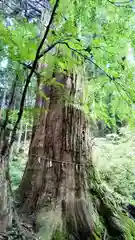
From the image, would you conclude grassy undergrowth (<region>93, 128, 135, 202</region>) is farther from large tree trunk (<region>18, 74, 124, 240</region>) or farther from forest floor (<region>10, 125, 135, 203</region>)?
large tree trunk (<region>18, 74, 124, 240</region>)

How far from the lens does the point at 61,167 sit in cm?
250

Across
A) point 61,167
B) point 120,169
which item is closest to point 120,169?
point 120,169

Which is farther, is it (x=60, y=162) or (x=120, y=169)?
(x=120, y=169)

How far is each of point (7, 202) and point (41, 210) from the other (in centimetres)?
84

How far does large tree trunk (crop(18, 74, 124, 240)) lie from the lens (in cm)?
231

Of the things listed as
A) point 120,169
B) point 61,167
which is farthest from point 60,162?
point 120,169

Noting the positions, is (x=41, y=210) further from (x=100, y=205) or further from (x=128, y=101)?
(x=128, y=101)

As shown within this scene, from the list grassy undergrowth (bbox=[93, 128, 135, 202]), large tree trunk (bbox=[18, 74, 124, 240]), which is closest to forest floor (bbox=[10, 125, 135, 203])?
grassy undergrowth (bbox=[93, 128, 135, 202])

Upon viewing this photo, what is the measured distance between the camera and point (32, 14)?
4363mm

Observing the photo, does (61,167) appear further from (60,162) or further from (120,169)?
(120,169)

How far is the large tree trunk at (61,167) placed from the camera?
2307mm

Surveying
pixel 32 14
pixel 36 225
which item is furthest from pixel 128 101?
pixel 32 14

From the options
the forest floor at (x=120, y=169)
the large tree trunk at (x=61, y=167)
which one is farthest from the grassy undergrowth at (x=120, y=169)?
the large tree trunk at (x=61, y=167)

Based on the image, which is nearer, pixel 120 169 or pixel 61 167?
pixel 61 167
